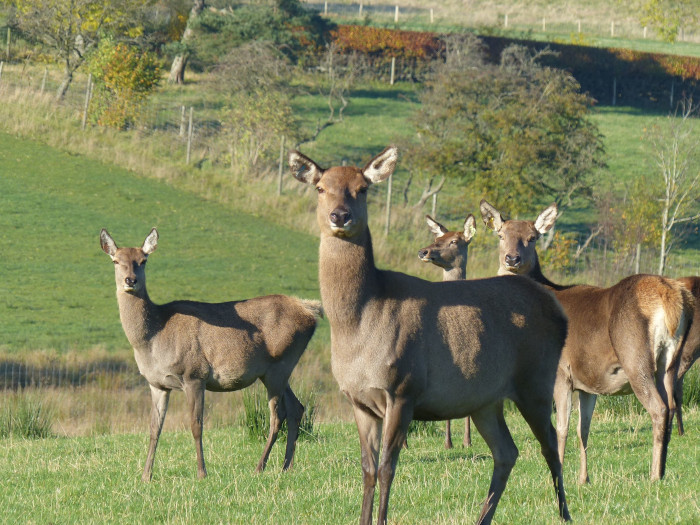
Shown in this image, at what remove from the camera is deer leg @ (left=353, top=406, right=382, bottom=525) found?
758 centimetres

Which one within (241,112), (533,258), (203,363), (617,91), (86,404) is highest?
(617,91)

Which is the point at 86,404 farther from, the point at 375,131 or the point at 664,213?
the point at 375,131

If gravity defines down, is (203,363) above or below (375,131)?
below

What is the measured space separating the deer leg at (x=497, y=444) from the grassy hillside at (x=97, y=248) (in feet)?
51.9

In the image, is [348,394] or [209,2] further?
[209,2]

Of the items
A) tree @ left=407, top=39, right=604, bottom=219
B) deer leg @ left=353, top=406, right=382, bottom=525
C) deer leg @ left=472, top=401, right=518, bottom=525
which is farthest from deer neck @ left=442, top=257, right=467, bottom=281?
tree @ left=407, top=39, right=604, bottom=219

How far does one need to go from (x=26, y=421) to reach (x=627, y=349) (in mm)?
8822

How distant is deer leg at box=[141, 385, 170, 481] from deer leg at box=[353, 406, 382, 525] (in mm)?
3681

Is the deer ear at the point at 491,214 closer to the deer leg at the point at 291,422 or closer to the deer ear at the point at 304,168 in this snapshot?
the deer leg at the point at 291,422

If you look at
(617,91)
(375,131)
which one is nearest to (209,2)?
(375,131)

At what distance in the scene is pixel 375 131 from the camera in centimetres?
5044

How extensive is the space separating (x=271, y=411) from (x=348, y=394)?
453cm

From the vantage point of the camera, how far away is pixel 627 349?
10141 mm

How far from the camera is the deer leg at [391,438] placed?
738cm
